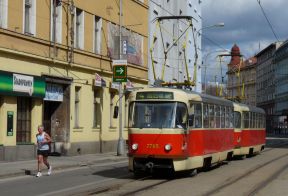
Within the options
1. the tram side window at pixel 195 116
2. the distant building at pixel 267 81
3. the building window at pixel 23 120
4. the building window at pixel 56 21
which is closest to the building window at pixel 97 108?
the building window at pixel 56 21

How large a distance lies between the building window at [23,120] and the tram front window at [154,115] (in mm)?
9098

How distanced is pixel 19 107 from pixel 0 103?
5.53 ft

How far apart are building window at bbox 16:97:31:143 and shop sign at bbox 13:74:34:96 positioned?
67cm

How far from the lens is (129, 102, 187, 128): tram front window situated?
59.9 feet

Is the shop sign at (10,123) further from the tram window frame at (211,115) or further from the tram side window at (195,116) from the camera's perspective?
the tram side window at (195,116)

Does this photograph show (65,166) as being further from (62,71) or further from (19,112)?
(62,71)

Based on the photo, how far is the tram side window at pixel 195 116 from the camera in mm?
19000

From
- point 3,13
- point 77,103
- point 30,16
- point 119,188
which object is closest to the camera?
point 119,188

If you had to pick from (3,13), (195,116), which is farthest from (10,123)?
(195,116)

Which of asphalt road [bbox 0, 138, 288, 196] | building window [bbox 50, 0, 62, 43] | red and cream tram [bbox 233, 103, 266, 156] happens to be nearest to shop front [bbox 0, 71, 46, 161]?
building window [bbox 50, 0, 62, 43]

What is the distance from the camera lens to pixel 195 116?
1972cm

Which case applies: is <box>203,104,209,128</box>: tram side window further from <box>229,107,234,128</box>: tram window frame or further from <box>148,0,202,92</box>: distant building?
<box>148,0,202,92</box>: distant building

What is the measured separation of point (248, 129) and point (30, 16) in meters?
12.8

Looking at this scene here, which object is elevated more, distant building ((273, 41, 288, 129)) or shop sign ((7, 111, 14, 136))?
distant building ((273, 41, 288, 129))
